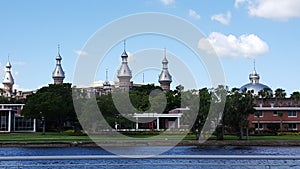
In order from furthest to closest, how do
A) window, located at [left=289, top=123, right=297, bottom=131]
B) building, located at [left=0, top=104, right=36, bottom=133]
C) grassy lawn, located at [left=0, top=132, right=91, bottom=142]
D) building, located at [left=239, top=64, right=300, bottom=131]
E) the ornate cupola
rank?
the ornate cupola, building, located at [left=0, top=104, right=36, bottom=133], window, located at [left=289, top=123, right=297, bottom=131], building, located at [left=239, top=64, right=300, bottom=131], grassy lawn, located at [left=0, top=132, right=91, bottom=142]

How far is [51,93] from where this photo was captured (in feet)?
267

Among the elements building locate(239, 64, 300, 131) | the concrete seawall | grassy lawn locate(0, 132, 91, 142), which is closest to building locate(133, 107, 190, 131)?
building locate(239, 64, 300, 131)

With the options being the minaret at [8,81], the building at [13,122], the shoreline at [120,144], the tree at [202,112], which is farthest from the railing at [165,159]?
the minaret at [8,81]

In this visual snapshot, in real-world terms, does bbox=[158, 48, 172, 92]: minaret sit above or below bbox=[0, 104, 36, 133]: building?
above

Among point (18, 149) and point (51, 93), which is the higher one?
point (51, 93)

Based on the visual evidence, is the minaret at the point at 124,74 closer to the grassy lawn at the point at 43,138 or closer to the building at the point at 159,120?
the building at the point at 159,120

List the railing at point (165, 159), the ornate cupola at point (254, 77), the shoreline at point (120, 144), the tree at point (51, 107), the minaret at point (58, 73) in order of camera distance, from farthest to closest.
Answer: the minaret at point (58, 73)
the ornate cupola at point (254, 77)
the tree at point (51, 107)
the shoreline at point (120, 144)
the railing at point (165, 159)

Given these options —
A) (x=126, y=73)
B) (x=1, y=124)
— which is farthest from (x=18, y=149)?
(x=126, y=73)

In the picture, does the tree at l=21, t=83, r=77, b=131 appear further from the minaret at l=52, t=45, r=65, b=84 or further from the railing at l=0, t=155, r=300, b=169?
the railing at l=0, t=155, r=300, b=169

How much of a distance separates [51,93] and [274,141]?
36438 millimetres

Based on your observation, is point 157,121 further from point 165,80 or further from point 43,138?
point 165,80

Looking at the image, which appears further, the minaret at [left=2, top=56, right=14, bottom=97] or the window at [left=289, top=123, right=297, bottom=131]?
the minaret at [left=2, top=56, right=14, bottom=97]

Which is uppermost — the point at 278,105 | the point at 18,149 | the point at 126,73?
the point at 126,73

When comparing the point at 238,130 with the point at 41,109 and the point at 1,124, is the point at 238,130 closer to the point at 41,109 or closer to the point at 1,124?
the point at 41,109
